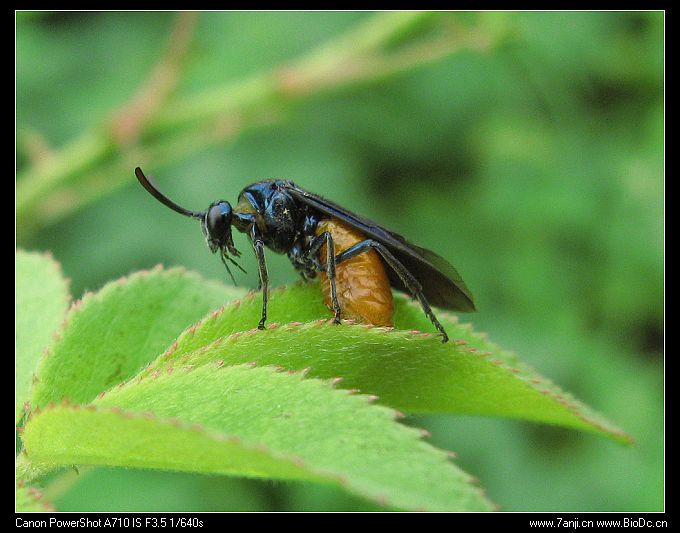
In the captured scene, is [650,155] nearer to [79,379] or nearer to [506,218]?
[506,218]

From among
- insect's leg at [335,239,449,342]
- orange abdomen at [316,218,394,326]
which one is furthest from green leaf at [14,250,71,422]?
insect's leg at [335,239,449,342]

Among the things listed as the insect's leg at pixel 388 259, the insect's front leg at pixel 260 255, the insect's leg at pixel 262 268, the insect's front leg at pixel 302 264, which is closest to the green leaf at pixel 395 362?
the insect's leg at pixel 262 268

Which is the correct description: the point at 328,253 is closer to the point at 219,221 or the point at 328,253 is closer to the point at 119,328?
the point at 219,221

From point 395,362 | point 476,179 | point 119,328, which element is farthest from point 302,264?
point 476,179

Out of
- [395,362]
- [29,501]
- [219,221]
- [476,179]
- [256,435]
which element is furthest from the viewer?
[476,179]

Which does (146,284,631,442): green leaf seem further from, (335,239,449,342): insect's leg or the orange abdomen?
(335,239,449,342): insect's leg

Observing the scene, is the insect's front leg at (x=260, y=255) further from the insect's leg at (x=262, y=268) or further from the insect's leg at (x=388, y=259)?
the insect's leg at (x=388, y=259)
